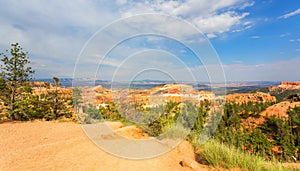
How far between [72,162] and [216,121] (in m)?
3.67

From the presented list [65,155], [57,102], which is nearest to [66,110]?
[57,102]

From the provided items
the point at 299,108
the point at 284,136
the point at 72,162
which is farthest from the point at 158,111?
the point at 299,108

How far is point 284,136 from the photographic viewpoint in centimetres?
2258

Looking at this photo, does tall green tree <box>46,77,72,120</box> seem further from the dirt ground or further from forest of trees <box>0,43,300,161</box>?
the dirt ground

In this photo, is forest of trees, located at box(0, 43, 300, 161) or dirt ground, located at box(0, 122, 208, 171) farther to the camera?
forest of trees, located at box(0, 43, 300, 161)

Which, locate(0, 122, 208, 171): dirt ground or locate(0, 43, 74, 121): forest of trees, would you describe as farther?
locate(0, 43, 74, 121): forest of trees

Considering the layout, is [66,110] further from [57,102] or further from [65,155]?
[65,155]

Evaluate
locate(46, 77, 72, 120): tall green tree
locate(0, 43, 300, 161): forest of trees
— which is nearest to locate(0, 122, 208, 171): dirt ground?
locate(0, 43, 300, 161): forest of trees

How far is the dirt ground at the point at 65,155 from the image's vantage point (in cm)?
324

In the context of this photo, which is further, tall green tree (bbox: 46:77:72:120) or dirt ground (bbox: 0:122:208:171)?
tall green tree (bbox: 46:77:72:120)

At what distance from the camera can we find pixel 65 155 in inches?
144

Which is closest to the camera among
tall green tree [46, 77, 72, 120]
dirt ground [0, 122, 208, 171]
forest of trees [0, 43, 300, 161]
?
dirt ground [0, 122, 208, 171]

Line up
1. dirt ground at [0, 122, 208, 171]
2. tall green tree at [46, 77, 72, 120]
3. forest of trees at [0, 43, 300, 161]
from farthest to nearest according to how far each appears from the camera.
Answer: tall green tree at [46, 77, 72, 120]
forest of trees at [0, 43, 300, 161]
dirt ground at [0, 122, 208, 171]

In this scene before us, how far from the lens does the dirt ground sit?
10.6ft
